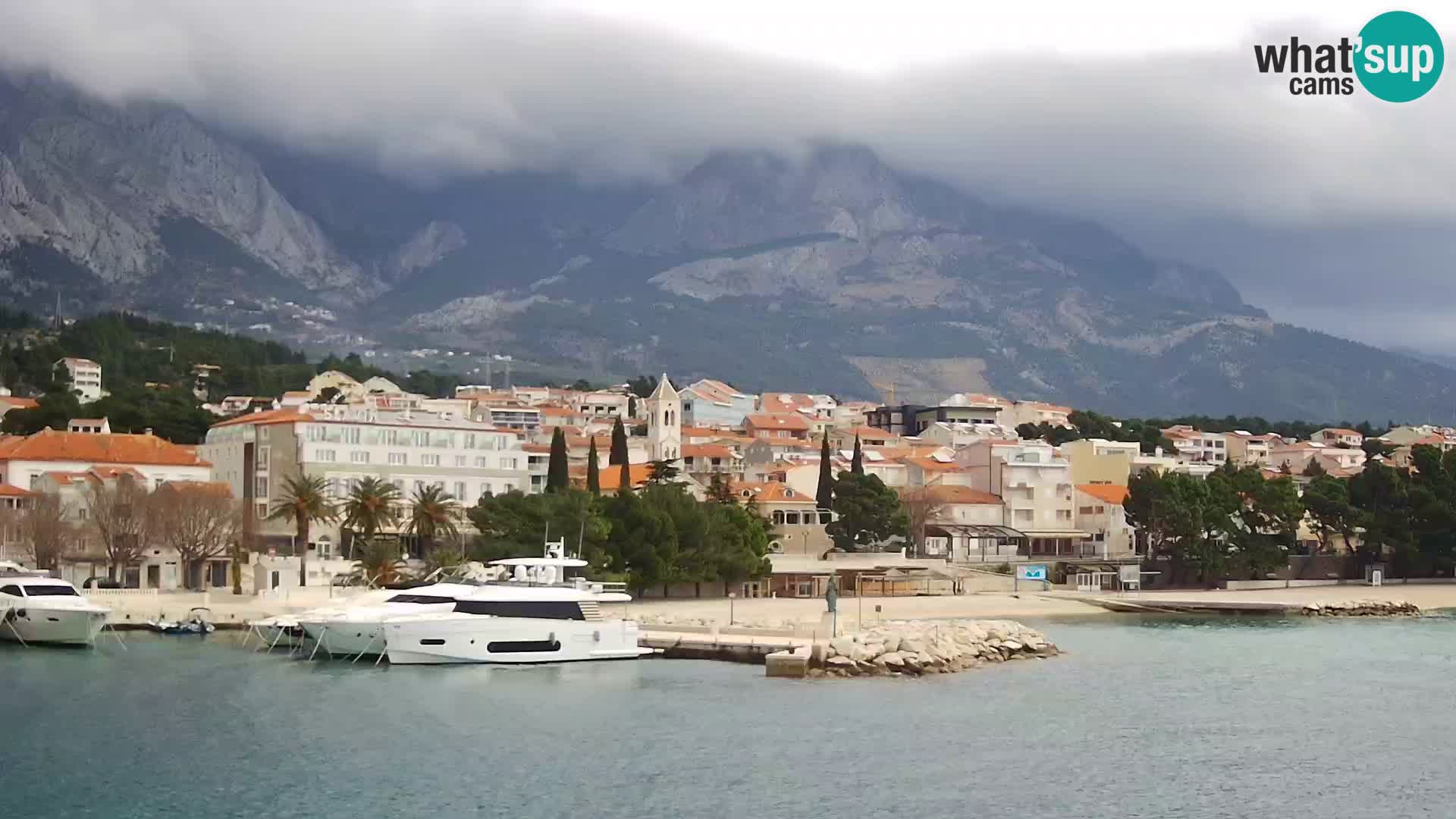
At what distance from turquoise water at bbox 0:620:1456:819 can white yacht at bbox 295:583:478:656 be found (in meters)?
0.97

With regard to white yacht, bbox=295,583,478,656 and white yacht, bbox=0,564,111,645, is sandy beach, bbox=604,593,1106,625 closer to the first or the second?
white yacht, bbox=295,583,478,656

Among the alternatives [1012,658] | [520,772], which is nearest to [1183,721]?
[1012,658]

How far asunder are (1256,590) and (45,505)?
54.1m

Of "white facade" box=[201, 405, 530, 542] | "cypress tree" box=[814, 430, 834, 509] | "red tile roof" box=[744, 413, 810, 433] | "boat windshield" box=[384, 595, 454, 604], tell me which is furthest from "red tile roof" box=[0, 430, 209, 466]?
"red tile roof" box=[744, 413, 810, 433]

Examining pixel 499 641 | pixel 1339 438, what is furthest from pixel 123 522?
pixel 1339 438

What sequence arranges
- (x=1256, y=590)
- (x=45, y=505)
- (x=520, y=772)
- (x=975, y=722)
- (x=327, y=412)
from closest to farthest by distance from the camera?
(x=520, y=772)
(x=975, y=722)
(x=45, y=505)
(x=1256, y=590)
(x=327, y=412)

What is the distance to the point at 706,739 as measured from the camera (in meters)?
38.2

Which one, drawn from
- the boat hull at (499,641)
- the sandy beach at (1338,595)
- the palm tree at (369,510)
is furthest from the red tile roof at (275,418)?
the boat hull at (499,641)

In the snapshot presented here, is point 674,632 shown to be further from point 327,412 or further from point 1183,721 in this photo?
point 327,412

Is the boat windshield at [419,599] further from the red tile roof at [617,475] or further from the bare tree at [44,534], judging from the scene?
the red tile roof at [617,475]

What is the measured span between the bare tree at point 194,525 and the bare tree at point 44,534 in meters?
3.56

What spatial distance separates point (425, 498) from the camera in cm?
7681

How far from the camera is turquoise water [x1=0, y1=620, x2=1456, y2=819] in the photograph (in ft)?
106

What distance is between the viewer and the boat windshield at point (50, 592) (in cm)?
5572
